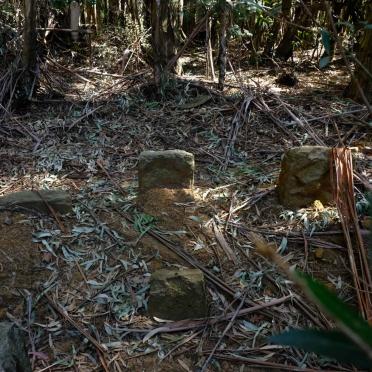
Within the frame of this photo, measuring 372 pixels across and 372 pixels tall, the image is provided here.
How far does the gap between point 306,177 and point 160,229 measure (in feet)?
3.03

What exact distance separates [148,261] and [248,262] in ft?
1.77

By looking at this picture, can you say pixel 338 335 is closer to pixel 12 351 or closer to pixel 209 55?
pixel 12 351

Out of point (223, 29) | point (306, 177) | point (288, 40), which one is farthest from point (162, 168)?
point (288, 40)

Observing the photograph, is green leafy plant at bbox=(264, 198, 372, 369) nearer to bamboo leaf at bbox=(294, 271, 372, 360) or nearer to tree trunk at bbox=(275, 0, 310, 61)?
bamboo leaf at bbox=(294, 271, 372, 360)

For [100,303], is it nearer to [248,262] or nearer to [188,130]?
[248,262]

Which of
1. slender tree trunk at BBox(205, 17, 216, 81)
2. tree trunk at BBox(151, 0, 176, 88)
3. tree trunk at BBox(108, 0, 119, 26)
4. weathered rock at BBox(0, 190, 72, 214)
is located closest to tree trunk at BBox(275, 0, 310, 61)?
slender tree trunk at BBox(205, 17, 216, 81)

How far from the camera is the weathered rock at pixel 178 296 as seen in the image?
2.10 m

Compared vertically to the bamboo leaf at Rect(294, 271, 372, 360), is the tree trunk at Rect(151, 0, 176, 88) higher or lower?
lower

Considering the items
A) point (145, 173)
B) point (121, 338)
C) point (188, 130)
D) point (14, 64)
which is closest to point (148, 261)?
point (121, 338)

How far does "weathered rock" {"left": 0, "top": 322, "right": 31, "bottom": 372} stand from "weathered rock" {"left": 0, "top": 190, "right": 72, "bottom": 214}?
3.09ft

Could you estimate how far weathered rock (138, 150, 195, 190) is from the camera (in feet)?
9.21

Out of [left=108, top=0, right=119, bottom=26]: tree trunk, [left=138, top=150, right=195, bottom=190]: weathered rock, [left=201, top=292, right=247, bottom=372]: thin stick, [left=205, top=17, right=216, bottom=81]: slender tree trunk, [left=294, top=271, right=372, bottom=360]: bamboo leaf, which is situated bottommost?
[left=201, top=292, right=247, bottom=372]: thin stick

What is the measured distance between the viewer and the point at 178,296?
82.7 inches

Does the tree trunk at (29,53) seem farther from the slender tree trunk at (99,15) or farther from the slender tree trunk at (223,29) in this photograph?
the slender tree trunk at (99,15)
